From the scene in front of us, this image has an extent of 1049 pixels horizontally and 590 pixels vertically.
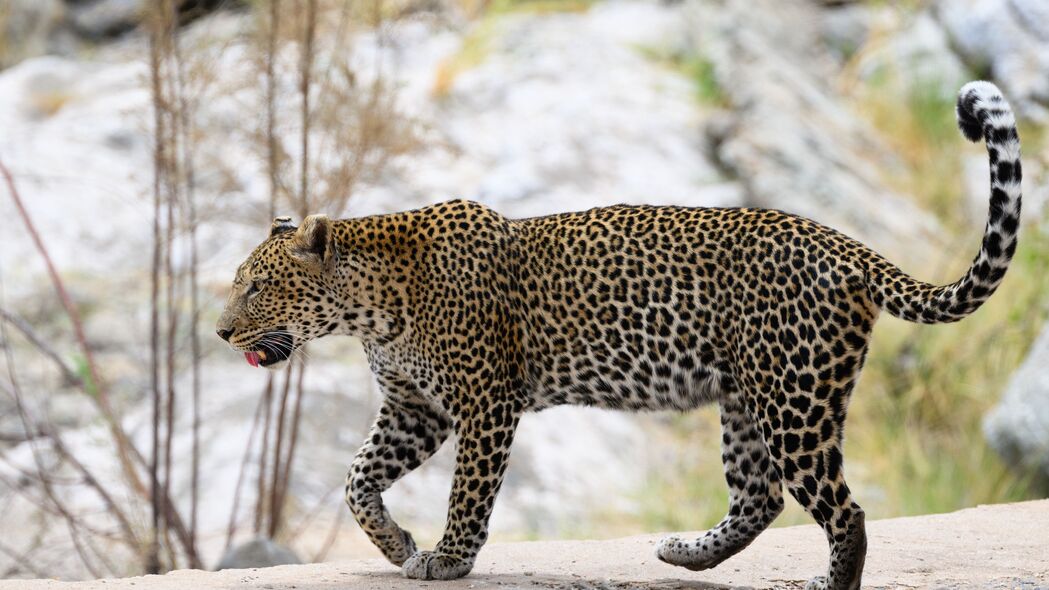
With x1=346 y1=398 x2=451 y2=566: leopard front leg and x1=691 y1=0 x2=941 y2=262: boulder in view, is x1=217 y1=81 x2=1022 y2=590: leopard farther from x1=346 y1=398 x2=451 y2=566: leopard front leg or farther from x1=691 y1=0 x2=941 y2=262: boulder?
x1=691 y1=0 x2=941 y2=262: boulder

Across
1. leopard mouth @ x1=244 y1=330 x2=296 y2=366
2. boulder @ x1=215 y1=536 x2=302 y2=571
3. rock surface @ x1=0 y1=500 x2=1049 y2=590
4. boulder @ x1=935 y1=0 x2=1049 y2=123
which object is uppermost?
boulder @ x1=935 y1=0 x2=1049 y2=123

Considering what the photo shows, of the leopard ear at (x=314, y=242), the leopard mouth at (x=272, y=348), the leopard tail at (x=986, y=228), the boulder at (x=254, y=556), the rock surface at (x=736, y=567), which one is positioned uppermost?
the leopard tail at (x=986, y=228)

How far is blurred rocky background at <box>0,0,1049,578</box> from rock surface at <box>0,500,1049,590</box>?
2.02 metres

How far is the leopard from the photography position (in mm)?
5645

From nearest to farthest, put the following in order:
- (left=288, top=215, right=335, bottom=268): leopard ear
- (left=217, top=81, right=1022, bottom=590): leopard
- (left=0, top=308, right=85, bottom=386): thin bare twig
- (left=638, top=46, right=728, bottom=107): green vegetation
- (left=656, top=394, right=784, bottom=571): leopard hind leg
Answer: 1. (left=217, top=81, right=1022, bottom=590): leopard
2. (left=288, top=215, right=335, bottom=268): leopard ear
3. (left=656, top=394, right=784, bottom=571): leopard hind leg
4. (left=0, top=308, right=85, bottom=386): thin bare twig
5. (left=638, top=46, right=728, bottom=107): green vegetation

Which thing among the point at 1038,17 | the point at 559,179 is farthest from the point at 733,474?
the point at 1038,17

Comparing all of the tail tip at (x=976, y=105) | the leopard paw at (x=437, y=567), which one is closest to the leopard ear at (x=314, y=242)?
the leopard paw at (x=437, y=567)

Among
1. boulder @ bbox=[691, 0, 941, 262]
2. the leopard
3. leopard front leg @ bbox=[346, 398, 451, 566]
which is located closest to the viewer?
the leopard

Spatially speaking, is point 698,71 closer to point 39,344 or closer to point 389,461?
point 39,344

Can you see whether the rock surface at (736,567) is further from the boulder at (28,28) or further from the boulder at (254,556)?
the boulder at (28,28)

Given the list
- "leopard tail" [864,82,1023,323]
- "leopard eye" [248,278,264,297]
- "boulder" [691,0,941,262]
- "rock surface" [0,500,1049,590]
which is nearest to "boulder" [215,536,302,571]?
"rock surface" [0,500,1049,590]

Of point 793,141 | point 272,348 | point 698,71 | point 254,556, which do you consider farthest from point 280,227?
point 698,71

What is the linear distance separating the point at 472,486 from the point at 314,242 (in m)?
1.33

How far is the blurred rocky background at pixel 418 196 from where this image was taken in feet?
32.1
